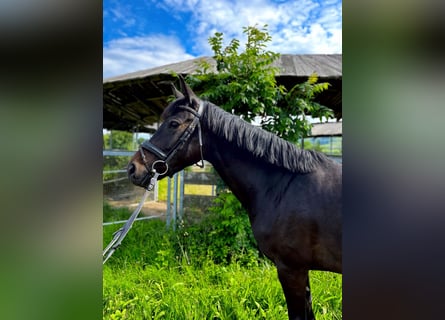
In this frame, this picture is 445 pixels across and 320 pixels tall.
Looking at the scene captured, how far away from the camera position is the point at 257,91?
7.84ft

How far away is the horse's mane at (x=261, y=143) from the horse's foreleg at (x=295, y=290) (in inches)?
26.7

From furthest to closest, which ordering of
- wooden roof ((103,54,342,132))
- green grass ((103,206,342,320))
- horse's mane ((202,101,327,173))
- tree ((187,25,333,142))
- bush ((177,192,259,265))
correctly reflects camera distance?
wooden roof ((103,54,342,132)) → bush ((177,192,259,265)) → tree ((187,25,333,142)) → green grass ((103,206,342,320)) → horse's mane ((202,101,327,173))

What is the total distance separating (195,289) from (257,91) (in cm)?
204

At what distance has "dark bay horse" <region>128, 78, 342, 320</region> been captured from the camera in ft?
4.60

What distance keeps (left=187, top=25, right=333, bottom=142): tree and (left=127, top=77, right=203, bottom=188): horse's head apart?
842mm

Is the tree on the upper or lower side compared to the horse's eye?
upper

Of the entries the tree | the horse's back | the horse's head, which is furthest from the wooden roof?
the horse's back

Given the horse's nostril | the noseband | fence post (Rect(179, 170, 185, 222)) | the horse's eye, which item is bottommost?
fence post (Rect(179, 170, 185, 222))

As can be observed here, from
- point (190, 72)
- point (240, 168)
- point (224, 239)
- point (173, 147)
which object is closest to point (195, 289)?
point (224, 239)

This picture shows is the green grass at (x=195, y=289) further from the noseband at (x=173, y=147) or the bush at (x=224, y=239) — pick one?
the noseband at (x=173, y=147)

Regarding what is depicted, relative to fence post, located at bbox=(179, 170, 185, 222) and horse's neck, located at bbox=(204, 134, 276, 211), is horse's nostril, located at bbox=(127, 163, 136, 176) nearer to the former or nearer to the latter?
horse's neck, located at bbox=(204, 134, 276, 211)
